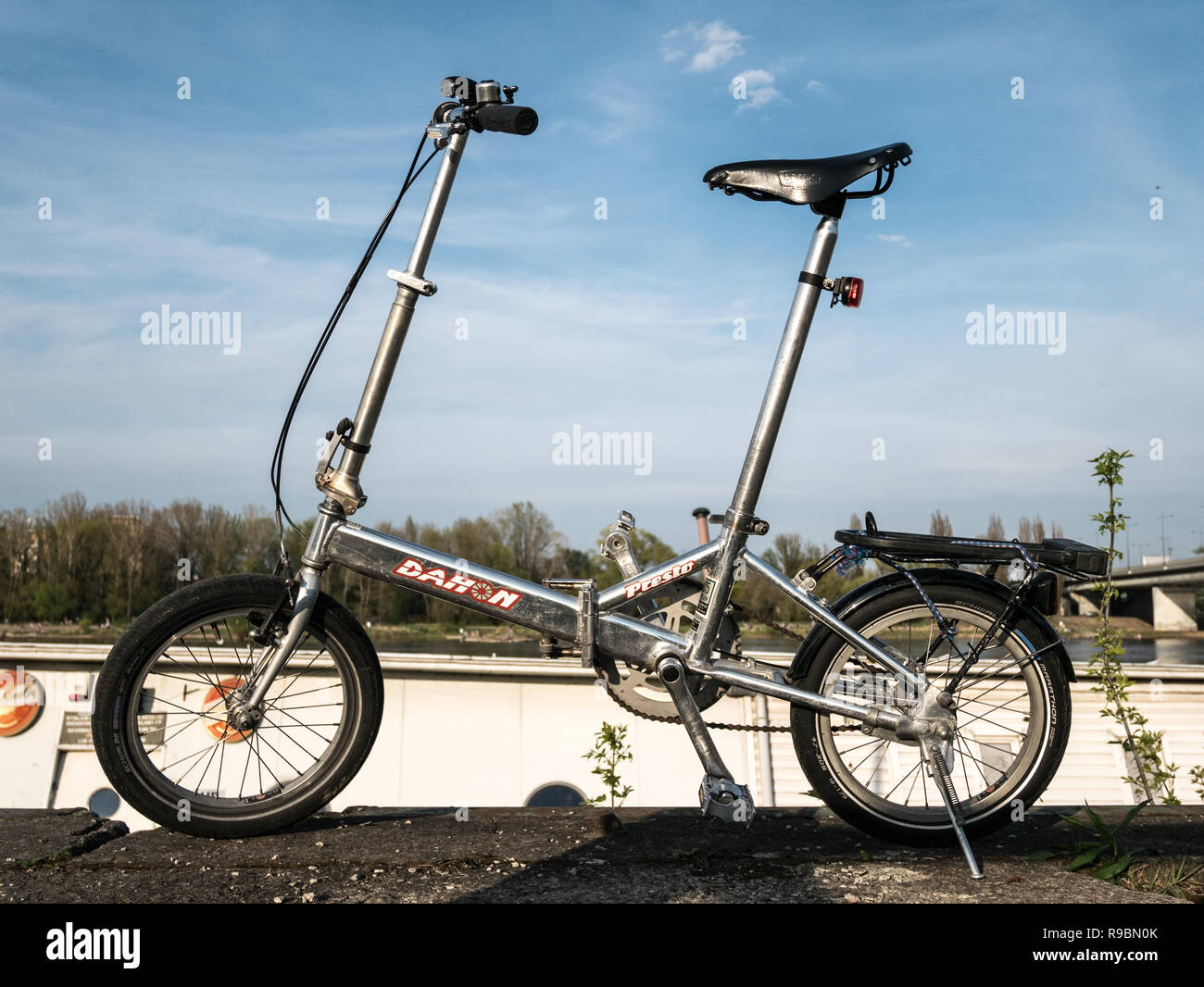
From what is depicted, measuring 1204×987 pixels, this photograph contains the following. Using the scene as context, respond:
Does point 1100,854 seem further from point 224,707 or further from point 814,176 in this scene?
point 224,707

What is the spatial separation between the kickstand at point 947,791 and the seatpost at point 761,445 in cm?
72

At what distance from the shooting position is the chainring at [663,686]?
9.96 ft

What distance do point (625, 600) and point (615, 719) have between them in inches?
549

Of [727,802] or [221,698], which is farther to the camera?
[221,698]

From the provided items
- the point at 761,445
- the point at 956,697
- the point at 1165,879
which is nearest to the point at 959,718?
the point at 956,697

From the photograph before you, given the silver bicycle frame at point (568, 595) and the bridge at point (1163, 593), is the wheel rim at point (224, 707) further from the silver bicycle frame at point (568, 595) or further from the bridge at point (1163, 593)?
the bridge at point (1163, 593)

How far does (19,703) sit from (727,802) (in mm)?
17685

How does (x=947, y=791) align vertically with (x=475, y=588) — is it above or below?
below

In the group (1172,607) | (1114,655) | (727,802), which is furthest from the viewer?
(1172,607)

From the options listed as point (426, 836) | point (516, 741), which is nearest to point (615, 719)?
point (516, 741)

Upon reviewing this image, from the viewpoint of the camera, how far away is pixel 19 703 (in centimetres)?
1689

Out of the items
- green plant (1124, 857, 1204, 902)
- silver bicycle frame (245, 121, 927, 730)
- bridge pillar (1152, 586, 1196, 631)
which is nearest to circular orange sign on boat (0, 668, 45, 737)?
silver bicycle frame (245, 121, 927, 730)

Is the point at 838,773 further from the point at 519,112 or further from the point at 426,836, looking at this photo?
the point at 519,112

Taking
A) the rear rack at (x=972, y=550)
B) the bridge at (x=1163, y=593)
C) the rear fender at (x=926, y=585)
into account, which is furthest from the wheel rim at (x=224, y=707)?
the bridge at (x=1163, y=593)
